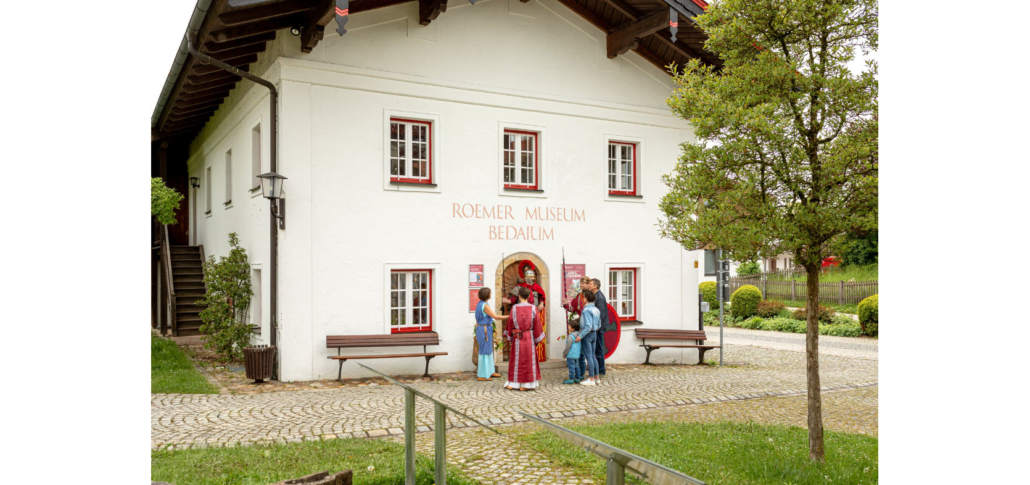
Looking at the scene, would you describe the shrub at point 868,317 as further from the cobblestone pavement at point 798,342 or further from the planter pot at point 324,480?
the planter pot at point 324,480

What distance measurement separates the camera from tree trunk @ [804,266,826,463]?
6.42m

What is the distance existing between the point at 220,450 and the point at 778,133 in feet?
19.4

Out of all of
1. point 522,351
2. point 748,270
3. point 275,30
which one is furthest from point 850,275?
point 275,30

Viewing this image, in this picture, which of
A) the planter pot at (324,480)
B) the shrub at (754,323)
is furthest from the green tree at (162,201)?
the shrub at (754,323)

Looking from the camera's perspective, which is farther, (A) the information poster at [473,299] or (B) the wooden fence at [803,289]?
(B) the wooden fence at [803,289]

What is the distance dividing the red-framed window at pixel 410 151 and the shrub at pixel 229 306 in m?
3.59

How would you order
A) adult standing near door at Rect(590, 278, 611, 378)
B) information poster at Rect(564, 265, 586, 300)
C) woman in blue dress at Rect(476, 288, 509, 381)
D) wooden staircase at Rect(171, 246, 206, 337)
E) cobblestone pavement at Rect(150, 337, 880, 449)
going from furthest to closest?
wooden staircase at Rect(171, 246, 206, 337), information poster at Rect(564, 265, 586, 300), adult standing near door at Rect(590, 278, 611, 378), woman in blue dress at Rect(476, 288, 509, 381), cobblestone pavement at Rect(150, 337, 880, 449)

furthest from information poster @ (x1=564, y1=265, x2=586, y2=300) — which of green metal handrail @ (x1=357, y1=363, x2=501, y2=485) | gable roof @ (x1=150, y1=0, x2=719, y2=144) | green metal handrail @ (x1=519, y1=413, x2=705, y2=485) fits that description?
green metal handrail @ (x1=519, y1=413, x2=705, y2=485)

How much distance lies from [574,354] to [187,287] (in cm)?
1039

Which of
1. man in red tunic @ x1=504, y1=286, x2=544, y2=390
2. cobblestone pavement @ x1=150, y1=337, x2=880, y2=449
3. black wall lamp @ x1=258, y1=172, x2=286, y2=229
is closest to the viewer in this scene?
cobblestone pavement @ x1=150, y1=337, x2=880, y2=449

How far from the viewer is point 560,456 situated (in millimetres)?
3379

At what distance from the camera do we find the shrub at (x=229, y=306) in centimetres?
1293

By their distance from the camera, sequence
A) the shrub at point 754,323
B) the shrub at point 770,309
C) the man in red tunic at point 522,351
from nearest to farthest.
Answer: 1. the man in red tunic at point 522,351
2. the shrub at point 754,323
3. the shrub at point 770,309

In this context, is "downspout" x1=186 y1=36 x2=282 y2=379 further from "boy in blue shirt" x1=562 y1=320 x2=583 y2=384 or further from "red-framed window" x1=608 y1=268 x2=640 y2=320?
"red-framed window" x1=608 y1=268 x2=640 y2=320
